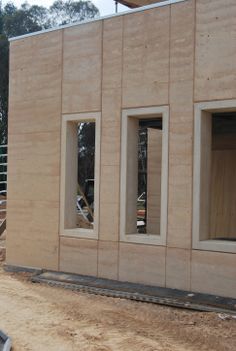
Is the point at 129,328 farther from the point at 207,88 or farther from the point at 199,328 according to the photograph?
the point at 207,88

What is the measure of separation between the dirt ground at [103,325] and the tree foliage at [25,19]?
1133 inches

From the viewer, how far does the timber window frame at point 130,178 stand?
8523 millimetres

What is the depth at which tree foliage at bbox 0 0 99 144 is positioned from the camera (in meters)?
37.1

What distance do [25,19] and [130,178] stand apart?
110ft

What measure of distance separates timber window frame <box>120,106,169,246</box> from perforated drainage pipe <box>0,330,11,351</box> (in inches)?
122

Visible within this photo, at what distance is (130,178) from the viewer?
915 cm

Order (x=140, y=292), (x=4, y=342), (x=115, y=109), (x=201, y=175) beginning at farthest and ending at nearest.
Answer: (x=115, y=109) < (x=140, y=292) < (x=201, y=175) < (x=4, y=342)

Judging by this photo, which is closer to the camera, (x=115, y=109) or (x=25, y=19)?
(x=115, y=109)

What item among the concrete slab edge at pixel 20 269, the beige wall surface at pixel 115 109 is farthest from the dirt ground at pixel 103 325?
the concrete slab edge at pixel 20 269

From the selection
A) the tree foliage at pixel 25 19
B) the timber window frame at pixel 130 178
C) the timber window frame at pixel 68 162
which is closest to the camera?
the timber window frame at pixel 130 178

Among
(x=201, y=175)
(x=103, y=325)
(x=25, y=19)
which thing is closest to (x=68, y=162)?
(x=201, y=175)

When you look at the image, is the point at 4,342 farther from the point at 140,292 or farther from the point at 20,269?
the point at 20,269

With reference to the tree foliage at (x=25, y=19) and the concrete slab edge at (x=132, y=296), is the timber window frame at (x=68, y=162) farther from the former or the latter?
the tree foliage at (x=25, y=19)

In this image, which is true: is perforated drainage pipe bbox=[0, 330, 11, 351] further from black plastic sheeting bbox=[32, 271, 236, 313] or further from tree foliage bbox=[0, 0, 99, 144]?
tree foliage bbox=[0, 0, 99, 144]
